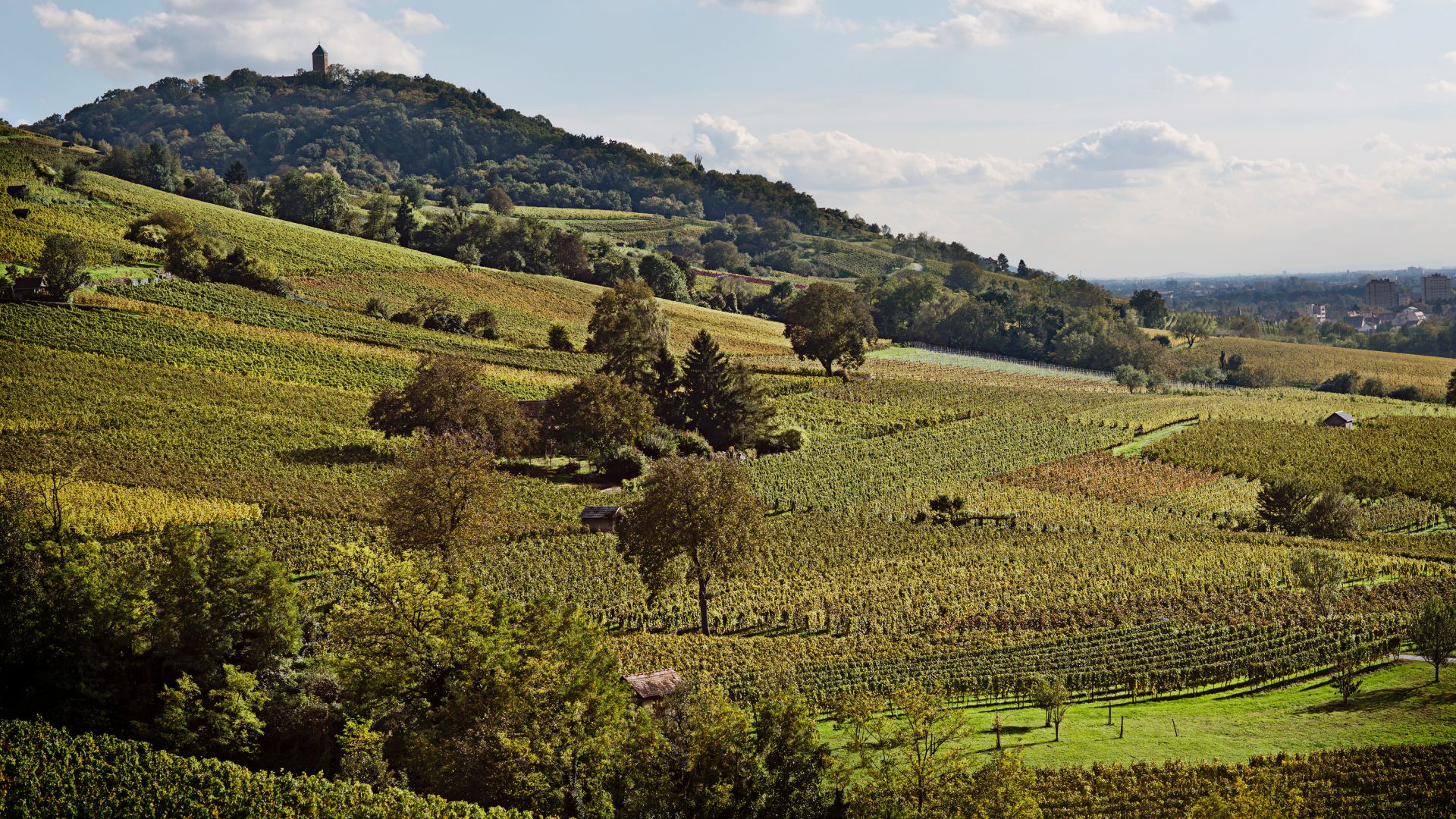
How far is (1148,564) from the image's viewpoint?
4525 cm

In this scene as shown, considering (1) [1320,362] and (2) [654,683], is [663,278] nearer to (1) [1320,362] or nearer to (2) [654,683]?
(1) [1320,362]

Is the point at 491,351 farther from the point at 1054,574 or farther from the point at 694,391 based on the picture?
the point at 1054,574

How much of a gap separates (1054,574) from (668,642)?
58.1 ft

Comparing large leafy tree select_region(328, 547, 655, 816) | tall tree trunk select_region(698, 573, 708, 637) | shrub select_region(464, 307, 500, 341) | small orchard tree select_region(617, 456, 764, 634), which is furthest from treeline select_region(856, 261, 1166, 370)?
Result: large leafy tree select_region(328, 547, 655, 816)

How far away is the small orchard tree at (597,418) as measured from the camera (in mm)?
59156

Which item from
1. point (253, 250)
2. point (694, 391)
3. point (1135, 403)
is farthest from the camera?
point (253, 250)

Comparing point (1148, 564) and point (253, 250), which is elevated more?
point (253, 250)

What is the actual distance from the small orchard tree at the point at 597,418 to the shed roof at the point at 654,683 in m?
30.4

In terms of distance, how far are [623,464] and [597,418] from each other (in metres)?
3.00

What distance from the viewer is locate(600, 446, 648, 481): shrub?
59.4 meters

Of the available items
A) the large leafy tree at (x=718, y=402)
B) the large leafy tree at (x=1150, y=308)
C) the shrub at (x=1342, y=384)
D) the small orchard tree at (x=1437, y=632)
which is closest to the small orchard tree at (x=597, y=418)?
the large leafy tree at (x=718, y=402)

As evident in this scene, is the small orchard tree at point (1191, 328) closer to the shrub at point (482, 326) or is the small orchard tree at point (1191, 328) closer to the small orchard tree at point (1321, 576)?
the shrub at point (482, 326)

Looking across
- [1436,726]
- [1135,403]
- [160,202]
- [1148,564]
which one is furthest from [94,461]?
[1135,403]

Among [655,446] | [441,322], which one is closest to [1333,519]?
[655,446]
